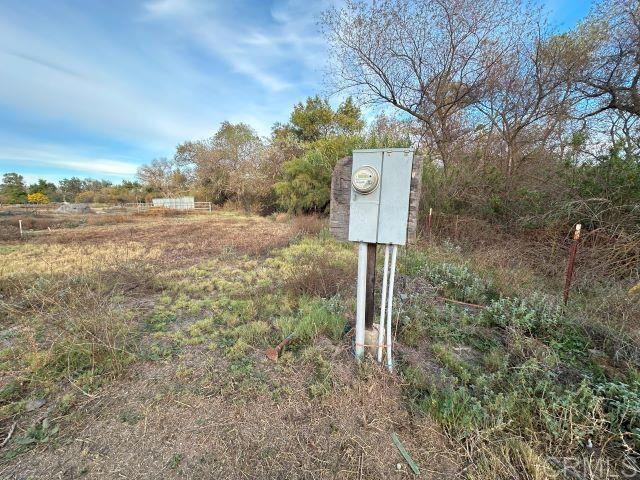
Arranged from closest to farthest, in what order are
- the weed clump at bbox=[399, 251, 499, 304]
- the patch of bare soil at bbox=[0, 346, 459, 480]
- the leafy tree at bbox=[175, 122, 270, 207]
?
the patch of bare soil at bbox=[0, 346, 459, 480]
the weed clump at bbox=[399, 251, 499, 304]
the leafy tree at bbox=[175, 122, 270, 207]

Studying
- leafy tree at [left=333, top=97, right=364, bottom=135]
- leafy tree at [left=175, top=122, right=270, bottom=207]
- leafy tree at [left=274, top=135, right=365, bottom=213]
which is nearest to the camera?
leafy tree at [left=274, top=135, right=365, bottom=213]

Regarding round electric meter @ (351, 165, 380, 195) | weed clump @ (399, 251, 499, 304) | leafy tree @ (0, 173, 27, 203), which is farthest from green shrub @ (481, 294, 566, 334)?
leafy tree @ (0, 173, 27, 203)

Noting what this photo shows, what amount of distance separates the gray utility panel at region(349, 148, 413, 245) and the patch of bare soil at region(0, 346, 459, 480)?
1000 millimetres

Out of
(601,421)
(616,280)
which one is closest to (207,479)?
(601,421)

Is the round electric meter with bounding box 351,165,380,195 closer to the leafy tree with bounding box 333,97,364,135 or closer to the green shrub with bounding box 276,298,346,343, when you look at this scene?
the green shrub with bounding box 276,298,346,343

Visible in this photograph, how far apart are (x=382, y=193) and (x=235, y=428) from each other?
1690 millimetres

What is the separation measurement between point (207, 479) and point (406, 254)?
440 centimetres

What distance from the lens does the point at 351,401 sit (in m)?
1.66

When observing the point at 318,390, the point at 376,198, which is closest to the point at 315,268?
the point at 318,390

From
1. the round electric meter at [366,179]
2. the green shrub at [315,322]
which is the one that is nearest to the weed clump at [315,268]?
the green shrub at [315,322]

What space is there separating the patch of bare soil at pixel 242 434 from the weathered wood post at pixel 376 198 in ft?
2.90

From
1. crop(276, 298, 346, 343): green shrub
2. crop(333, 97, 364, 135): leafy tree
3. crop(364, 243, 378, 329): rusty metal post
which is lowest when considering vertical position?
crop(276, 298, 346, 343): green shrub

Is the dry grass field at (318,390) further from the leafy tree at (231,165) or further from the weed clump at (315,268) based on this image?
the leafy tree at (231,165)

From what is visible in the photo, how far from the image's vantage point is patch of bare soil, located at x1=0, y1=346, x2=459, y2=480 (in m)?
1.32
